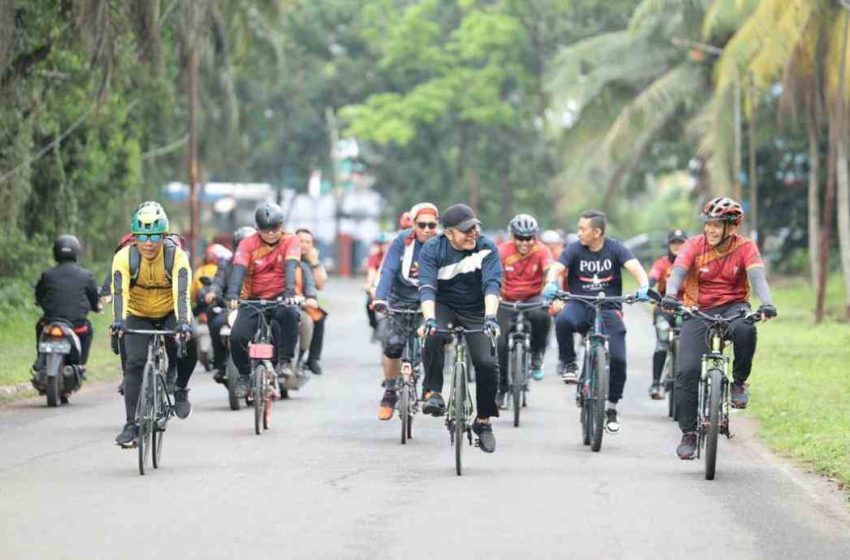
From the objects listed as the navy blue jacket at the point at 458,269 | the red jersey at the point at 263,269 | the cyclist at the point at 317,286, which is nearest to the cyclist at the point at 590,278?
the navy blue jacket at the point at 458,269

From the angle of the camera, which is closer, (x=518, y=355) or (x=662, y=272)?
(x=518, y=355)

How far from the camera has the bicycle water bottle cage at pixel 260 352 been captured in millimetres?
15594

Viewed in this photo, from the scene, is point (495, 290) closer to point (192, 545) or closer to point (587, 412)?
point (587, 412)

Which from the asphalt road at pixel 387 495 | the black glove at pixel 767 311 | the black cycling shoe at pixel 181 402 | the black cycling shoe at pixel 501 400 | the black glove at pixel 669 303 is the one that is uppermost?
the black glove at pixel 669 303

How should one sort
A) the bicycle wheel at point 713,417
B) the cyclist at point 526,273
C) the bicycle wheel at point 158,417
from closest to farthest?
the bicycle wheel at point 713,417 < the bicycle wheel at point 158,417 < the cyclist at point 526,273

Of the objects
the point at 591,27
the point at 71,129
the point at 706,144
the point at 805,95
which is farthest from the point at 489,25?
the point at 71,129

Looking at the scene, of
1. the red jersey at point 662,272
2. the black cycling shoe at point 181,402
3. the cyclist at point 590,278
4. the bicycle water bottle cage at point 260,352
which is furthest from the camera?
the red jersey at point 662,272

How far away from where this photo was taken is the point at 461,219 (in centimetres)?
1302

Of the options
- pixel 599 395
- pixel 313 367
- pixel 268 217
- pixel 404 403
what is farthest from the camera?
pixel 313 367

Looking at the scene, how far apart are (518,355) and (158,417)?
16.8 ft

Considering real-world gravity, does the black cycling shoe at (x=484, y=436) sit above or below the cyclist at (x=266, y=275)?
below

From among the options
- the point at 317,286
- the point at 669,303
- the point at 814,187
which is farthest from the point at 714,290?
the point at 814,187

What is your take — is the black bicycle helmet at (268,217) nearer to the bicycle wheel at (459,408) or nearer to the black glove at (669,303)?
the bicycle wheel at (459,408)

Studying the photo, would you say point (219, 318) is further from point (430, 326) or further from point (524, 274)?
point (430, 326)
